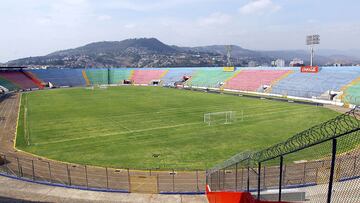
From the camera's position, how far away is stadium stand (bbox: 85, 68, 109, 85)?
496 ft

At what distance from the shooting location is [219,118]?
175 feet

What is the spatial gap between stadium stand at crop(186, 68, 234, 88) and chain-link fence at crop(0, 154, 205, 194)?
9015 cm

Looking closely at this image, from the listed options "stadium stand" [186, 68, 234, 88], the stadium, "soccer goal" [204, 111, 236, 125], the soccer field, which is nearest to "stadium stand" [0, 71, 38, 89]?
the stadium

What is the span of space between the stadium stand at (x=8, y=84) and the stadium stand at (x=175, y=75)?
60142mm

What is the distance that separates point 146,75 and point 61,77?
4036 centimetres

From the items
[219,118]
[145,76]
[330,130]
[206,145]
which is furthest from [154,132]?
[145,76]

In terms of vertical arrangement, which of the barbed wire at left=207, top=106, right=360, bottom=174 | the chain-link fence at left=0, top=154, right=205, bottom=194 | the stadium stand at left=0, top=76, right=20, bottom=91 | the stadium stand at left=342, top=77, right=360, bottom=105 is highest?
the barbed wire at left=207, top=106, right=360, bottom=174

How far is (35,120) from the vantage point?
5475 centimetres

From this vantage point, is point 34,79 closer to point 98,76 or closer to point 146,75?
point 98,76

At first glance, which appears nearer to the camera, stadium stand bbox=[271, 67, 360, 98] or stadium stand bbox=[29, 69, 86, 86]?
stadium stand bbox=[271, 67, 360, 98]

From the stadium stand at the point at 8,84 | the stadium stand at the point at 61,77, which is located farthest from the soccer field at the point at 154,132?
the stadium stand at the point at 61,77

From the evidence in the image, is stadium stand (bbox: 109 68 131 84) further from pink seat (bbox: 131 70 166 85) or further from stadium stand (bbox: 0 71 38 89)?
stadium stand (bbox: 0 71 38 89)

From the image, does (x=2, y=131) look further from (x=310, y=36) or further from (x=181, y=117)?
(x=310, y=36)

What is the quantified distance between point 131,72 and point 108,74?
1195cm
